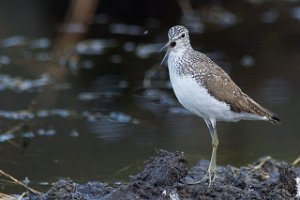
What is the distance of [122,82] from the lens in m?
10.8

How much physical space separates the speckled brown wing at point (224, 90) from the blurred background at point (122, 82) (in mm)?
1420

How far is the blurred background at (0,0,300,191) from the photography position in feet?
27.6

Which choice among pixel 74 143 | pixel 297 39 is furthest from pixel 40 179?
pixel 297 39

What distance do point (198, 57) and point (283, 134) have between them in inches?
89.4

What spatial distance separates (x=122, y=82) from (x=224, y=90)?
13.5 feet

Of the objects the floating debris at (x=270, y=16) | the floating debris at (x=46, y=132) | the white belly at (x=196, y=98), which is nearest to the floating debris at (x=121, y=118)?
the floating debris at (x=46, y=132)

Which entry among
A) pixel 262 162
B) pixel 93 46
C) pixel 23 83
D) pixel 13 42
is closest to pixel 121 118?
pixel 23 83

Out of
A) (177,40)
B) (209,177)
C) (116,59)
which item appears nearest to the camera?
(209,177)

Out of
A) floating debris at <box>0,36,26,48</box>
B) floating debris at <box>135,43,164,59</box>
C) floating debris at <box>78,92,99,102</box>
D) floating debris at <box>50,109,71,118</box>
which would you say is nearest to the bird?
floating debris at <box>50,109,71,118</box>

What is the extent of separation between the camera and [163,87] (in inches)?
418

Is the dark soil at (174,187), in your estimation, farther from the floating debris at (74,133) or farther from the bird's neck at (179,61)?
the floating debris at (74,133)

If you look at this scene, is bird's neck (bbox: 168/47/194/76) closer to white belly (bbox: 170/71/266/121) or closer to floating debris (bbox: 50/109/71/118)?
white belly (bbox: 170/71/266/121)

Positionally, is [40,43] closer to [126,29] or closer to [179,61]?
[126,29]

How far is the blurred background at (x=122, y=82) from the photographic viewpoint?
8.41 m
